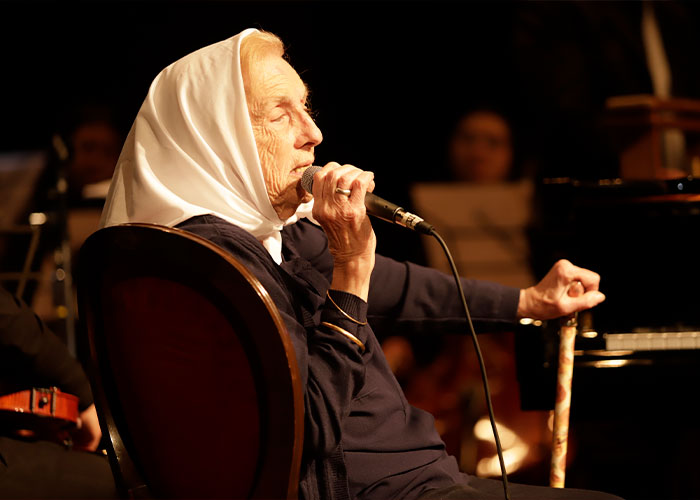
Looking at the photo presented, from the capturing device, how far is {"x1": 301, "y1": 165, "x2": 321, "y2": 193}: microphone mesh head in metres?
1.53

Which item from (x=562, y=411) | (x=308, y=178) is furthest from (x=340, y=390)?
(x=562, y=411)

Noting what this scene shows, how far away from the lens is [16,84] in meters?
4.91

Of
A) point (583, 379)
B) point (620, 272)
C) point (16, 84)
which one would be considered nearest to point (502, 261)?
point (620, 272)

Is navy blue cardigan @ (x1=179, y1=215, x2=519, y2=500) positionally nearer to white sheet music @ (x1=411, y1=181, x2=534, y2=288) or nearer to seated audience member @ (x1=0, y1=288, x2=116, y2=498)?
seated audience member @ (x1=0, y1=288, x2=116, y2=498)

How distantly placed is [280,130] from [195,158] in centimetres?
19

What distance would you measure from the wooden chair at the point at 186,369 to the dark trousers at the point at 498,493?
380 mm

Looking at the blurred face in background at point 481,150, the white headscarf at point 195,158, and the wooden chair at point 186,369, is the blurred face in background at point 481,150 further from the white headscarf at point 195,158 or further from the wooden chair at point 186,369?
the wooden chair at point 186,369

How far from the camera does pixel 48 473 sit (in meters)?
1.74

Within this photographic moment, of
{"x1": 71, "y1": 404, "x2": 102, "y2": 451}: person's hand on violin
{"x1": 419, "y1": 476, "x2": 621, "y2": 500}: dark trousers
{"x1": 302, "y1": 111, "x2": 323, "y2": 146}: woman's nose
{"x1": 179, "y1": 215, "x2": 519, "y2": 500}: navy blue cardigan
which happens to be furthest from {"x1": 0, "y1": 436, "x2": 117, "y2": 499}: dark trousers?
{"x1": 302, "y1": 111, "x2": 323, "y2": 146}: woman's nose

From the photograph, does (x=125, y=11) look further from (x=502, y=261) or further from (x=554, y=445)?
(x=554, y=445)

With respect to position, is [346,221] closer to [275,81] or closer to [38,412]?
[275,81]

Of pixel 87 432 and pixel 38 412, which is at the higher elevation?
pixel 38 412

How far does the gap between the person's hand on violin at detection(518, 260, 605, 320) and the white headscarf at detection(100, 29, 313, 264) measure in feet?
2.35

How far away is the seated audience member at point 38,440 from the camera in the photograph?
170 centimetres
